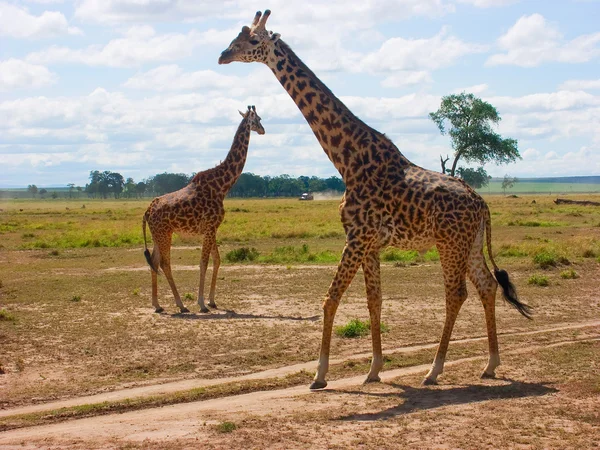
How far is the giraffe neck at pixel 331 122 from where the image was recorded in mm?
9664

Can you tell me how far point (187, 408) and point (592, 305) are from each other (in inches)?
351

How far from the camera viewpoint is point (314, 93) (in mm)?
10102

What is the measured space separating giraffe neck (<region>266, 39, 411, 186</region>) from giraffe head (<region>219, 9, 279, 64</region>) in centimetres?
10

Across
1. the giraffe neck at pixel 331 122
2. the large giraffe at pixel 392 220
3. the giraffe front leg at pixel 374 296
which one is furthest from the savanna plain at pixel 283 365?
the giraffe neck at pixel 331 122

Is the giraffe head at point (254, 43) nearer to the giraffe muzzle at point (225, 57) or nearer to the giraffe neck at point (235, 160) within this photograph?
the giraffe muzzle at point (225, 57)

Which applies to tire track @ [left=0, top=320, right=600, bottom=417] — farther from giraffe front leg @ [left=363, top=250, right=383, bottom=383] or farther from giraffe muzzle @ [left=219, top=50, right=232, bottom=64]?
giraffe muzzle @ [left=219, top=50, right=232, bottom=64]

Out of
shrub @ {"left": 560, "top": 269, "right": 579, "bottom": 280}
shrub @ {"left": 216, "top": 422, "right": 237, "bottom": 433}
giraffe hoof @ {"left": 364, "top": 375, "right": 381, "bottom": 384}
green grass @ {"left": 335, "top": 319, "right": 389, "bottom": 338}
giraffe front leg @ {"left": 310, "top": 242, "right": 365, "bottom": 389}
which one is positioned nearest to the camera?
shrub @ {"left": 216, "top": 422, "right": 237, "bottom": 433}

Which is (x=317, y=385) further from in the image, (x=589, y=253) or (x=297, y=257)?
(x=589, y=253)

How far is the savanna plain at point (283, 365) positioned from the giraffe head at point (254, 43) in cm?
324

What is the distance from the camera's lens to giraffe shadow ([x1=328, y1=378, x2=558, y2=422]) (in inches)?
311

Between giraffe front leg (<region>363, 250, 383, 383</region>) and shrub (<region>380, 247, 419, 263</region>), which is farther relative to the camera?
shrub (<region>380, 247, 419, 263</region>)

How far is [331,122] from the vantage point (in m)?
9.97

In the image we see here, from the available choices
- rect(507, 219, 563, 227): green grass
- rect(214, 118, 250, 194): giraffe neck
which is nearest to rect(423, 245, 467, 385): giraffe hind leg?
rect(214, 118, 250, 194): giraffe neck

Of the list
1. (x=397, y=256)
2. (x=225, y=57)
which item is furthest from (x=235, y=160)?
(x=397, y=256)
